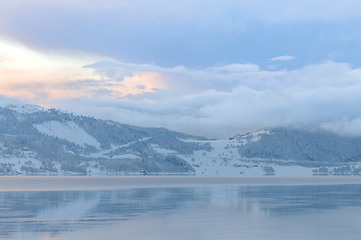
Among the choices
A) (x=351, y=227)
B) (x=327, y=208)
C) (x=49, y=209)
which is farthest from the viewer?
(x=327, y=208)

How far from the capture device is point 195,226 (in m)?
55.5

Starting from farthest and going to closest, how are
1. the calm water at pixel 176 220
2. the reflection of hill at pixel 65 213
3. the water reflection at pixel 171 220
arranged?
1. the reflection of hill at pixel 65 213
2. the water reflection at pixel 171 220
3. the calm water at pixel 176 220

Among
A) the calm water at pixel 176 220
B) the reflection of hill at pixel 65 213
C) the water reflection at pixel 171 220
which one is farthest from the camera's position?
the reflection of hill at pixel 65 213

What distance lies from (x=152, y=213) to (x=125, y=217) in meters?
6.04

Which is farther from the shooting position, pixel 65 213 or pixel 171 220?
pixel 65 213

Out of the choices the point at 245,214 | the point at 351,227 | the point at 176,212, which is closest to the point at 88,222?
the point at 176,212

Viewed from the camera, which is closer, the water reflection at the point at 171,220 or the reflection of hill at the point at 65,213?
the water reflection at the point at 171,220

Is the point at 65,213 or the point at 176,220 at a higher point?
the point at 65,213

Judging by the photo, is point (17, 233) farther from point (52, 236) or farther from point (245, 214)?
point (245, 214)

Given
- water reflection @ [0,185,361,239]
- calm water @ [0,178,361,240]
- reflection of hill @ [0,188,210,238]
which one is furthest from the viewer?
reflection of hill @ [0,188,210,238]

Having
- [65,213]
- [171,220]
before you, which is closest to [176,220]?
[171,220]

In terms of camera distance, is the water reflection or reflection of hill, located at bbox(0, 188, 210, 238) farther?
reflection of hill, located at bbox(0, 188, 210, 238)

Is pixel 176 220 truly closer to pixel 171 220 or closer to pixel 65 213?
pixel 171 220

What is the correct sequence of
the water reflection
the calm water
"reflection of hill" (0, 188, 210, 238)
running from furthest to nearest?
"reflection of hill" (0, 188, 210, 238), the water reflection, the calm water
